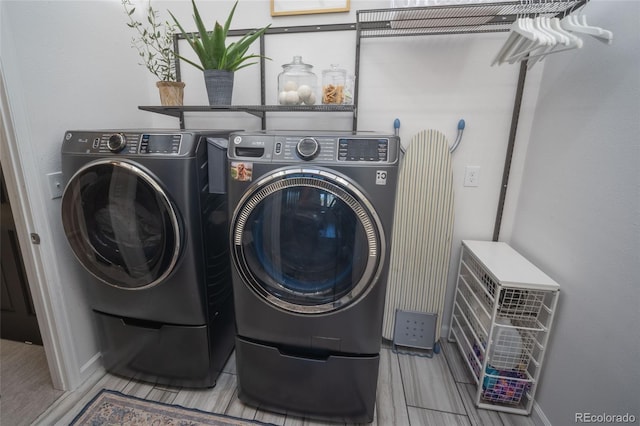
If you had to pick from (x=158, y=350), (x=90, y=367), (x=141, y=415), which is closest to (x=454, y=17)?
(x=158, y=350)

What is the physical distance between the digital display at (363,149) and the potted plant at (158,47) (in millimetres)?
1053

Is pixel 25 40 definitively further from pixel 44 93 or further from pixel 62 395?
pixel 62 395

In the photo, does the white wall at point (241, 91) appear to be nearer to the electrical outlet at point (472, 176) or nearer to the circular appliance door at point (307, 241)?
the electrical outlet at point (472, 176)

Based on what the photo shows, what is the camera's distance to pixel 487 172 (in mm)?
1560

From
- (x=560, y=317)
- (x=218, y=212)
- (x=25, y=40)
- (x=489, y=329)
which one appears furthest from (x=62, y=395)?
(x=560, y=317)

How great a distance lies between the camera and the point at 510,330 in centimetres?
128

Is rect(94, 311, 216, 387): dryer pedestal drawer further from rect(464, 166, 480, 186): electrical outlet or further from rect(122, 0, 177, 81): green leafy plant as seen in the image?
rect(464, 166, 480, 186): electrical outlet

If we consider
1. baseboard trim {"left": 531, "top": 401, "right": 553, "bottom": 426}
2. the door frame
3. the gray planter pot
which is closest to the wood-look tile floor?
baseboard trim {"left": 531, "top": 401, "right": 553, "bottom": 426}

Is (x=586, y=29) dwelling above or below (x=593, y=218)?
above

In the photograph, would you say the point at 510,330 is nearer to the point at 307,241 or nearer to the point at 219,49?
the point at 307,241

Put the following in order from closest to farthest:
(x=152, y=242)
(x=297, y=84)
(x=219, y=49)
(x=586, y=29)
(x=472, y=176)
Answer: (x=586, y=29)
(x=152, y=242)
(x=219, y=49)
(x=297, y=84)
(x=472, y=176)

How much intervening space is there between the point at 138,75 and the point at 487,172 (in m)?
2.06

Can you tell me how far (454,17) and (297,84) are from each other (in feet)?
2.50

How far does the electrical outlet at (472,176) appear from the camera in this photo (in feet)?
5.11
